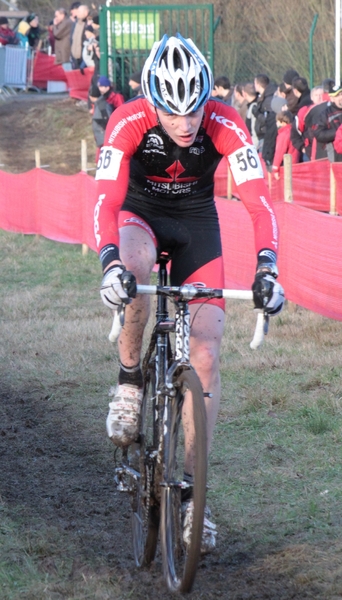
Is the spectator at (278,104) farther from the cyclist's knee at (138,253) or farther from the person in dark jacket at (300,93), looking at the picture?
the cyclist's knee at (138,253)

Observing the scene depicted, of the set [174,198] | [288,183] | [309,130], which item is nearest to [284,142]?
[309,130]

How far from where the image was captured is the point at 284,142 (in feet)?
44.1

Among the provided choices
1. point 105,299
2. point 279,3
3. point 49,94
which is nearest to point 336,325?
point 105,299

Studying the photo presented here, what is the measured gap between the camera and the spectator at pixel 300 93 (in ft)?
45.0

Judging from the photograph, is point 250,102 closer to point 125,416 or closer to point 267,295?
point 125,416

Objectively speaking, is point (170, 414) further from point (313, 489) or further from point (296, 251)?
point (296, 251)

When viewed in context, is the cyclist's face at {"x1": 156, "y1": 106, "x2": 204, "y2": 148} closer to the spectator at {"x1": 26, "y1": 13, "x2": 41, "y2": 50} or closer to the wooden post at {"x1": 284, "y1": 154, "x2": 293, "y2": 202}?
the wooden post at {"x1": 284, "y1": 154, "x2": 293, "y2": 202}

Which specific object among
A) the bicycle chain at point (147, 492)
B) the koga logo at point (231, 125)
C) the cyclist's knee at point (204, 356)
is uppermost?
the koga logo at point (231, 125)

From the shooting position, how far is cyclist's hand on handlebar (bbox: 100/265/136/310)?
362 cm

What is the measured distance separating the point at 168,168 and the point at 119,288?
37.0 inches

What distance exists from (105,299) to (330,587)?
153 cm

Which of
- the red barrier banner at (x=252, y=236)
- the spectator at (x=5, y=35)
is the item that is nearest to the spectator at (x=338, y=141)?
the red barrier banner at (x=252, y=236)

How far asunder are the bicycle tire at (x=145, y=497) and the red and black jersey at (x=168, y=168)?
0.84 metres

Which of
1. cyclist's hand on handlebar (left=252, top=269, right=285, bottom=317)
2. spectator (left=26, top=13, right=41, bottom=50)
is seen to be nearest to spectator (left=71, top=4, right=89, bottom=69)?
spectator (left=26, top=13, right=41, bottom=50)
